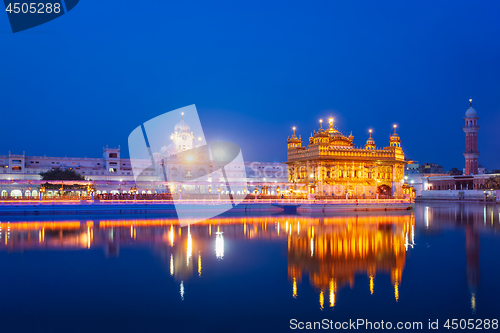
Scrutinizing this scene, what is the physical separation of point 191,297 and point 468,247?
44.7 feet

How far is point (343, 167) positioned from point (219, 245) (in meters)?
27.4

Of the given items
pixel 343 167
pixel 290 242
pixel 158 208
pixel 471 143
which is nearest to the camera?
pixel 290 242

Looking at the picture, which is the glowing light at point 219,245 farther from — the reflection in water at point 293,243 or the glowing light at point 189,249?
the glowing light at point 189,249

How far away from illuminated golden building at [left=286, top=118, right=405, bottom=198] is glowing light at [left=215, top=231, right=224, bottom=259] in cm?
2077

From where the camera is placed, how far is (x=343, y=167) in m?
43.1

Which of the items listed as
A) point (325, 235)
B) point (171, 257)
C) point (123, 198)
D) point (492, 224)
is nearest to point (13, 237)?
point (171, 257)

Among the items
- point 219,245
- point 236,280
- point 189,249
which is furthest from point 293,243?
point 236,280

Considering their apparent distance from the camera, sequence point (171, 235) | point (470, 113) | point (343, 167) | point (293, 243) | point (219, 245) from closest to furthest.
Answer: point (219, 245), point (293, 243), point (171, 235), point (343, 167), point (470, 113)

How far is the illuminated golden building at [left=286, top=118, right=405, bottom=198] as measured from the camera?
1657 inches

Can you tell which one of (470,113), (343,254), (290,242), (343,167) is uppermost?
(470,113)

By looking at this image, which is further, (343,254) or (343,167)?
(343,167)

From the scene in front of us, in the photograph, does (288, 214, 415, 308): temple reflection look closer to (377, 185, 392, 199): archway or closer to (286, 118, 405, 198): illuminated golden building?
(286, 118, 405, 198): illuminated golden building

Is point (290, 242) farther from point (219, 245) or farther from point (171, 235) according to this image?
point (171, 235)

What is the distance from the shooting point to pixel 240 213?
1468 inches
